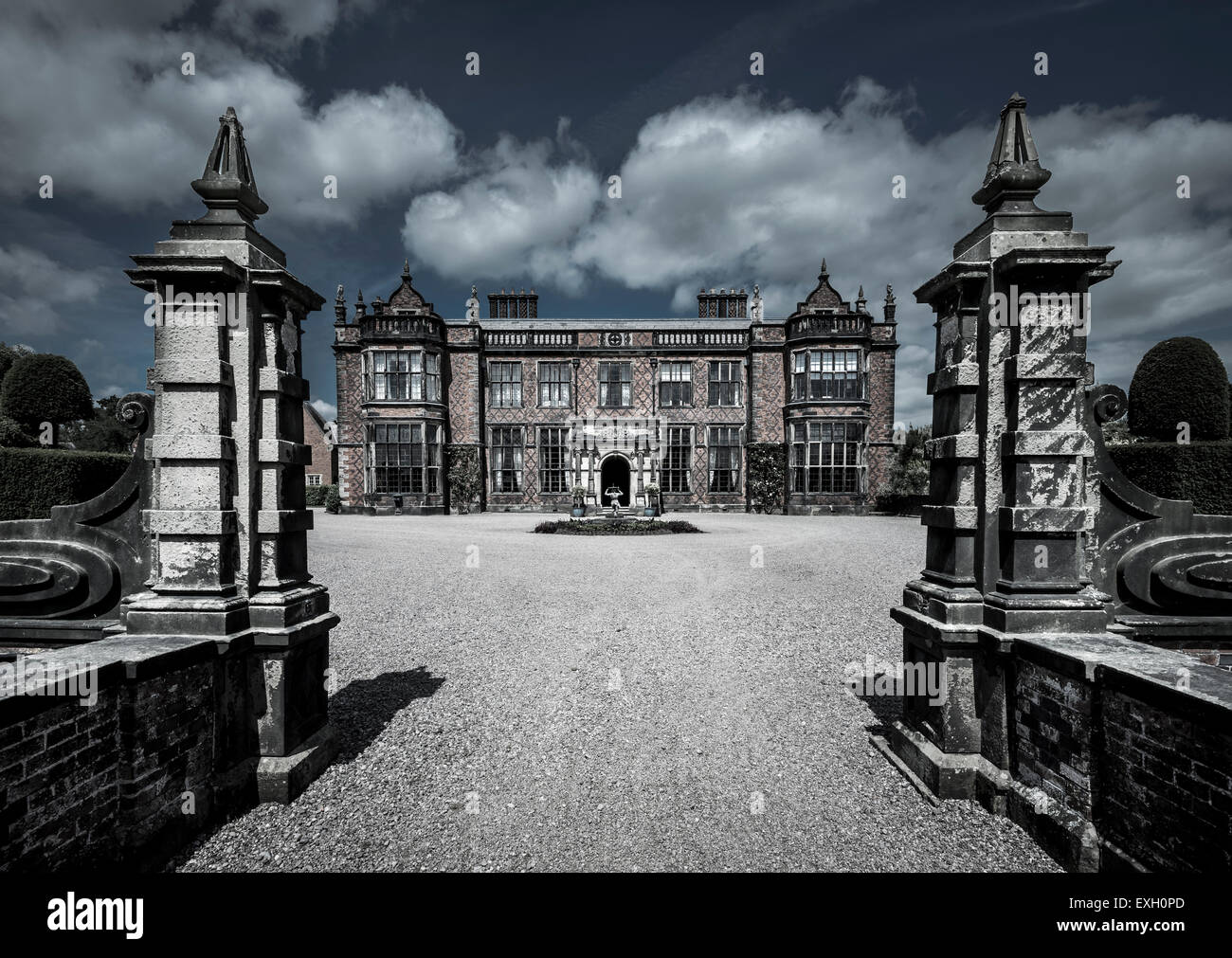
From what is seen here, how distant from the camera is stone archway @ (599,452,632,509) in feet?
91.7

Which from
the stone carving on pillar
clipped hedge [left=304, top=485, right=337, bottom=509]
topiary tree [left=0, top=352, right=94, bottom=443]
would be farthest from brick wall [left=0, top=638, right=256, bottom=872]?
clipped hedge [left=304, top=485, right=337, bottom=509]

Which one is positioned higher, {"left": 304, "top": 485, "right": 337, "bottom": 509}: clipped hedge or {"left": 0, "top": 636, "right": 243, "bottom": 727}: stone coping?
{"left": 0, "top": 636, "right": 243, "bottom": 727}: stone coping

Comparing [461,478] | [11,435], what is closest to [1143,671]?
[11,435]

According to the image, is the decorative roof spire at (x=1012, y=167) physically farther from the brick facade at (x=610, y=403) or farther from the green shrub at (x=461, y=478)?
the green shrub at (x=461, y=478)

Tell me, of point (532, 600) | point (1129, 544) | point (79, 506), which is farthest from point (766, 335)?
point (79, 506)

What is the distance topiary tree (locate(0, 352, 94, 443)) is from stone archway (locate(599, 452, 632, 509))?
20.0m

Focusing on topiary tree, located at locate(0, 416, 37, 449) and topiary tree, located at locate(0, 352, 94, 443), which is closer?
topiary tree, located at locate(0, 416, 37, 449)

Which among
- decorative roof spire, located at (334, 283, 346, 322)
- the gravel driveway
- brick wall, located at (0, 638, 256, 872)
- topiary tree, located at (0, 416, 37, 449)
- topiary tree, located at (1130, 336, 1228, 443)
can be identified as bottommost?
the gravel driveway

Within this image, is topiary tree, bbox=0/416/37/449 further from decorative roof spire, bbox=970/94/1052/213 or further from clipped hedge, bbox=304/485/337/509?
clipped hedge, bbox=304/485/337/509

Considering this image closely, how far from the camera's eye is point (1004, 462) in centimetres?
333

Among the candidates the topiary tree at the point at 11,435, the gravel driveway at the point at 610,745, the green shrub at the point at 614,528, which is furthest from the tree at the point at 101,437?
the gravel driveway at the point at 610,745

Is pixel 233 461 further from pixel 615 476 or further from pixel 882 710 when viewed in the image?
pixel 615 476

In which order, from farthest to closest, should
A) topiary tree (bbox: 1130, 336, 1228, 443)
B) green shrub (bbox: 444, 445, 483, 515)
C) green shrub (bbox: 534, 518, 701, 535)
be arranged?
1. green shrub (bbox: 444, 445, 483, 515)
2. green shrub (bbox: 534, 518, 701, 535)
3. topiary tree (bbox: 1130, 336, 1228, 443)

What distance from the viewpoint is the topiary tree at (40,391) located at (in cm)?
1159
